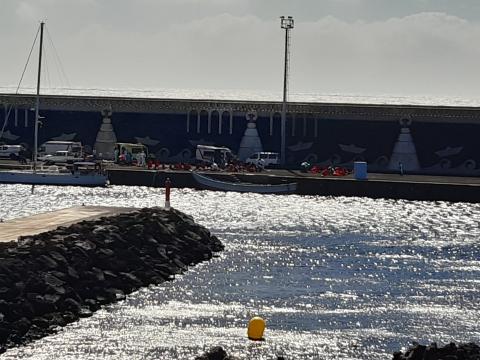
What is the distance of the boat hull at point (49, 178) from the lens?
8025 centimetres

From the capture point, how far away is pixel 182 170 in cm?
8250

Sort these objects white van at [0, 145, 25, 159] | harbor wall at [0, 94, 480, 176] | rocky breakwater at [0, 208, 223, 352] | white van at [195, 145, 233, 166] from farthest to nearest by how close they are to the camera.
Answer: white van at [0, 145, 25, 159] → white van at [195, 145, 233, 166] → harbor wall at [0, 94, 480, 176] → rocky breakwater at [0, 208, 223, 352]

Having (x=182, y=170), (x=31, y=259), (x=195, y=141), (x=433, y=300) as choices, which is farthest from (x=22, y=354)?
(x=195, y=141)

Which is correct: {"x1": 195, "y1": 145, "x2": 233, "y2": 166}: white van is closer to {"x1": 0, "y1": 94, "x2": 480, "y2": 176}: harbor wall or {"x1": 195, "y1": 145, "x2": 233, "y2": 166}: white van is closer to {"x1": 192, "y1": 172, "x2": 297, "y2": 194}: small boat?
{"x1": 0, "y1": 94, "x2": 480, "y2": 176}: harbor wall

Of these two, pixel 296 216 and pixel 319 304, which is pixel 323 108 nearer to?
pixel 296 216

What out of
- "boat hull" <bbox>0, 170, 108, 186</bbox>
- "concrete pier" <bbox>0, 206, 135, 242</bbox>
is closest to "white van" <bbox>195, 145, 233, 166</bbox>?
"boat hull" <bbox>0, 170, 108, 186</bbox>

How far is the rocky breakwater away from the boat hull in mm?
28107

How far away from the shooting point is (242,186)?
257 feet

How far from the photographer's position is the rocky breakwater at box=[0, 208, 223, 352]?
33.5m

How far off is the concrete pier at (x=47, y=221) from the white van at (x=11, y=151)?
3928cm

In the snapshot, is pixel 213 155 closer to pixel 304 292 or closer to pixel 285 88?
pixel 285 88

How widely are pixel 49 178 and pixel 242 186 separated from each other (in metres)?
14.2

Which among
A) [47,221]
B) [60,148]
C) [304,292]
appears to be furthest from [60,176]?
[304,292]

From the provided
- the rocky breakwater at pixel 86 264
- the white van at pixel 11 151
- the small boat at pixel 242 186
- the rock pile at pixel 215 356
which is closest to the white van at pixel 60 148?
the white van at pixel 11 151
